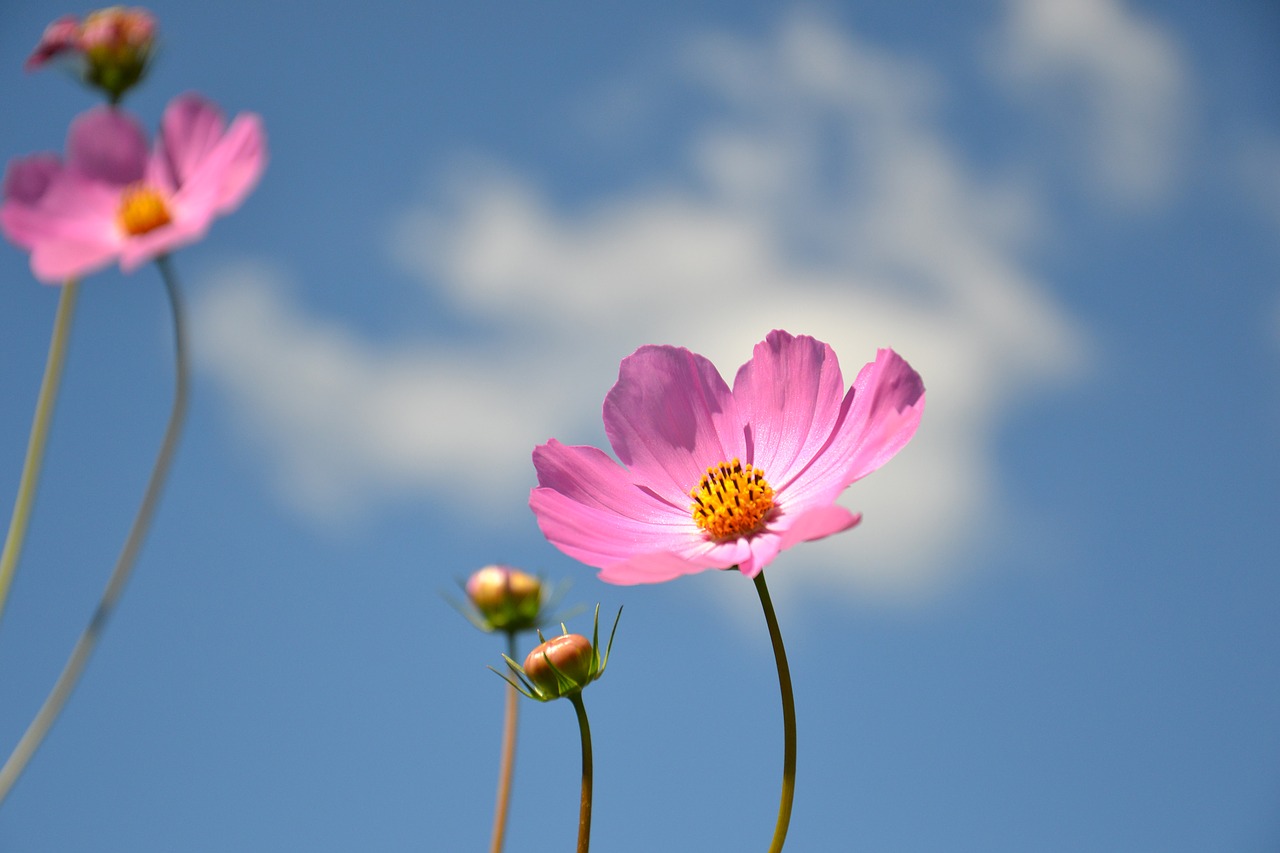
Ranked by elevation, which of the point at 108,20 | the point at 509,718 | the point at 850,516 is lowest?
the point at 509,718

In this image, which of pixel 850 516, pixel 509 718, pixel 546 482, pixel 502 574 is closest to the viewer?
pixel 850 516

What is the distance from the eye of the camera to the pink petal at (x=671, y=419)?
0.81 m

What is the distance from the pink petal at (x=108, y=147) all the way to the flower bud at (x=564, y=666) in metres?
0.38

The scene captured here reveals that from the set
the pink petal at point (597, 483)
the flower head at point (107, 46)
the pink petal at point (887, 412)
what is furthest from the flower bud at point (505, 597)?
the flower head at point (107, 46)

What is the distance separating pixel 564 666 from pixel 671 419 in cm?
19

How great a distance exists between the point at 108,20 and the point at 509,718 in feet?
1.89

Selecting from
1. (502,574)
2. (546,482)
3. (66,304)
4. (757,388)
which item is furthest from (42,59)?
(502,574)

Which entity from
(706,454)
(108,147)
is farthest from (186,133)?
(706,454)

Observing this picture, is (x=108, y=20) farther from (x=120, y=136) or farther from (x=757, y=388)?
(x=757, y=388)

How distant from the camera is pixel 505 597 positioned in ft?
3.99

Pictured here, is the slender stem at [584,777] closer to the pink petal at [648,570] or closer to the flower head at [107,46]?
the pink petal at [648,570]

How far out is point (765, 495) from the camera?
31.7 inches

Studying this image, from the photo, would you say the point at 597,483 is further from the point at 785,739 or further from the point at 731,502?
the point at 785,739

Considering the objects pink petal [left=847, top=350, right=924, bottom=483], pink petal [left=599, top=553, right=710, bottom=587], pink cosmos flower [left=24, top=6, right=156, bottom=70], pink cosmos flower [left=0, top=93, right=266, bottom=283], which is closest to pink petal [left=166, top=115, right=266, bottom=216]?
pink cosmos flower [left=0, top=93, right=266, bottom=283]
